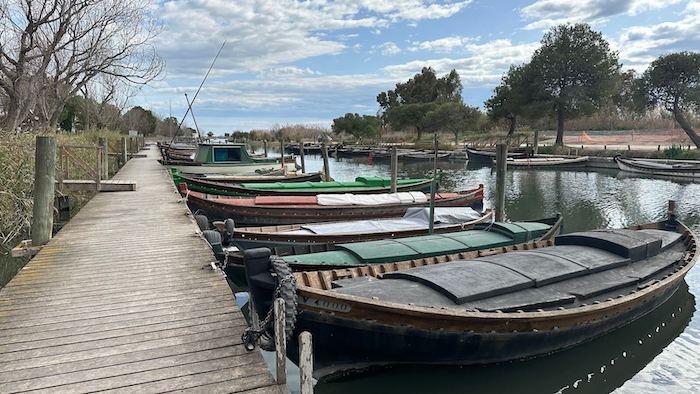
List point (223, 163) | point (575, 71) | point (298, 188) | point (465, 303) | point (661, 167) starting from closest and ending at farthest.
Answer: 1. point (465, 303)
2. point (298, 188)
3. point (223, 163)
4. point (661, 167)
5. point (575, 71)

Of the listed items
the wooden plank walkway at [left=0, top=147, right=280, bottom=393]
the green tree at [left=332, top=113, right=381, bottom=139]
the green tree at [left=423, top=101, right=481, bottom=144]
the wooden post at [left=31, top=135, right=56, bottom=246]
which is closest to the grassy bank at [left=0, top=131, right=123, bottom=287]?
the wooden post at [left=31, top=135, right=56, bottom=246]

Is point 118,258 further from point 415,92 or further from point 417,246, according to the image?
point 415,92

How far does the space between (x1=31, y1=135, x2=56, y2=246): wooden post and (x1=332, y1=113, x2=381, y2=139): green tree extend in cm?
7179

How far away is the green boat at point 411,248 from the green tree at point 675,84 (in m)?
39.0

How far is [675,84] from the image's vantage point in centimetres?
4056

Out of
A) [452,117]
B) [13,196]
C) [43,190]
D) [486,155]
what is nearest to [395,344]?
[43,190]

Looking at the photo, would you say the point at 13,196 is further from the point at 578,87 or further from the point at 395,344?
the point at 578,87

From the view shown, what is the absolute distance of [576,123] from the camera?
65.9 meters

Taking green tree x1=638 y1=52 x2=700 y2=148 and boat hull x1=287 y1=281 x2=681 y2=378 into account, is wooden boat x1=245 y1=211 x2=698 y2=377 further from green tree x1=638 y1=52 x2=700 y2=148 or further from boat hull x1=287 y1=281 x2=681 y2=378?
green tree x1=638 y1=52 x2=700 y2=148

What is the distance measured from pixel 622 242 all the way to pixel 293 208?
8.78 meters

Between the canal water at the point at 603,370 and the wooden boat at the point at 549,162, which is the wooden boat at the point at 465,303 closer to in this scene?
the canal water at the point at 603,370

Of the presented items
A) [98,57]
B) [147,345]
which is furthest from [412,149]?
[147,345]

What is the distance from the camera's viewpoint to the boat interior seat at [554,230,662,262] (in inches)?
323

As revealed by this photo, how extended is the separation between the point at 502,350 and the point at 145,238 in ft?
21.6
